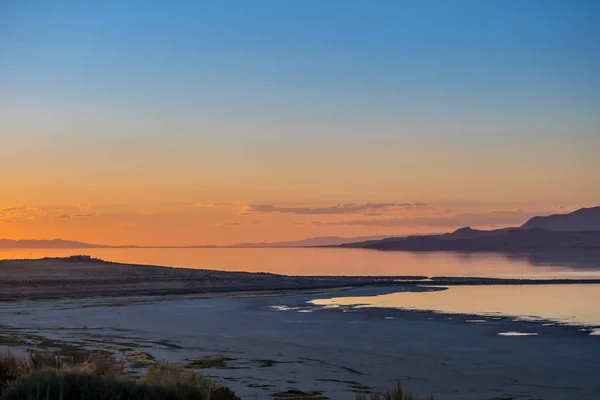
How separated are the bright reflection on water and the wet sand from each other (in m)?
2.61

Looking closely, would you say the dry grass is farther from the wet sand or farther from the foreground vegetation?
the wet sand

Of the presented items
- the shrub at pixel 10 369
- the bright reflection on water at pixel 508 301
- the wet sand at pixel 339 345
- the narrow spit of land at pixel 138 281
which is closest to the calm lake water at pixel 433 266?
the narrow spit of land at pixel 138 281

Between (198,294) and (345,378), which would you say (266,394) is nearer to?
(345,378)

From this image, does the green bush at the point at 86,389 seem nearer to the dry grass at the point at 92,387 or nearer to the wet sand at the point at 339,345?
the dry grass at the point at 92,387

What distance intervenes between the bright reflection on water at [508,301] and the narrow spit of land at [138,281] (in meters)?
6.61

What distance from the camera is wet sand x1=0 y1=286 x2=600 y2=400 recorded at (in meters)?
16.7

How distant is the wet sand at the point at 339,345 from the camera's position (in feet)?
54.6

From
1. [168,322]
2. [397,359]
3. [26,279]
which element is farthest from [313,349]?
[26,279]

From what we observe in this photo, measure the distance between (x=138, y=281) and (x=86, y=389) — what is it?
4456 cm

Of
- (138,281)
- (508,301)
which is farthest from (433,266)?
(508,301)

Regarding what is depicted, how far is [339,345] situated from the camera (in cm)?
2272

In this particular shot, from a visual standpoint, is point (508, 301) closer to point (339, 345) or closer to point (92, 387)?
point (339, 345)

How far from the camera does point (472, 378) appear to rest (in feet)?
56.8

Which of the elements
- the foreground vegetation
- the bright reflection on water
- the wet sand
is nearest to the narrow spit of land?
the bright reflection on water
